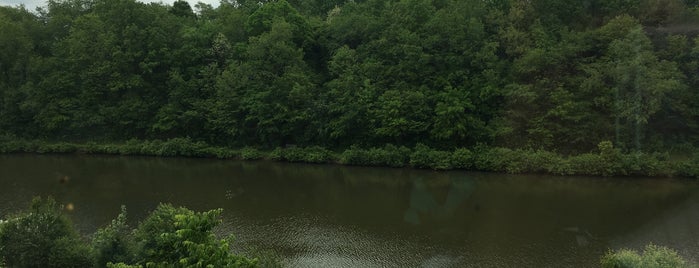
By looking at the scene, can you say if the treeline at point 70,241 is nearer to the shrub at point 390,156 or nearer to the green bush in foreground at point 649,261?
the green bush in foreground at point 649,261

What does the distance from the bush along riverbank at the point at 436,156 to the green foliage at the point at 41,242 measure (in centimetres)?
2095

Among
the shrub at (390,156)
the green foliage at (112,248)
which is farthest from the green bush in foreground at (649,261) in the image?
the shrub at (390,156)

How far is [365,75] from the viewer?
108ft

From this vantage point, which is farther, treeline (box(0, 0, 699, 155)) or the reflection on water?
treeline (box(0, 0, 699, 155))

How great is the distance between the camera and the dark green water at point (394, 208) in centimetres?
1656

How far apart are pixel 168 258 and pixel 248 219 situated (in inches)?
451

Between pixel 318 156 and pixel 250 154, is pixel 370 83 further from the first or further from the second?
pixel 250 154

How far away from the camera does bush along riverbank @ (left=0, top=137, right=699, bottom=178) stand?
26109 mm

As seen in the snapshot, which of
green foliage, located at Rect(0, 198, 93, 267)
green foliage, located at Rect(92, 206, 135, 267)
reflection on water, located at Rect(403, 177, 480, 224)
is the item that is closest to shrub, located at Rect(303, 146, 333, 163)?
reflection on water, located at Rect(403, 177, 480, 224)

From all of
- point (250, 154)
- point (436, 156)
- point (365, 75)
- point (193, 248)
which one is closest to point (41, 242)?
point (193, 248)

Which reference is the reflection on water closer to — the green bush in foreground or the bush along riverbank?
the bush along riverbank

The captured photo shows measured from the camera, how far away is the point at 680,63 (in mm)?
28516

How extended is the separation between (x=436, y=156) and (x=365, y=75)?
759cm

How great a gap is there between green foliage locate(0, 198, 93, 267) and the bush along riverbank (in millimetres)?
20951
